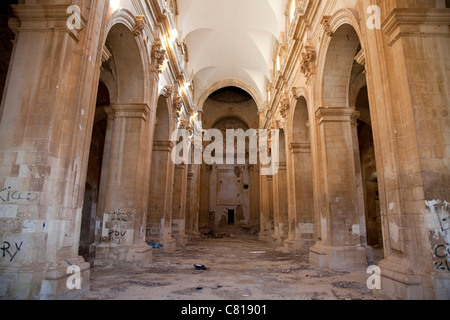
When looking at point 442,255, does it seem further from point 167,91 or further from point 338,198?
point 167,91

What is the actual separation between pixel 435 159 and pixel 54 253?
21.3 ft

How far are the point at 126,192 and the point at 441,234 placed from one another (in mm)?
8024

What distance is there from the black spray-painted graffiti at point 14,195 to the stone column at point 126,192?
4348 mm

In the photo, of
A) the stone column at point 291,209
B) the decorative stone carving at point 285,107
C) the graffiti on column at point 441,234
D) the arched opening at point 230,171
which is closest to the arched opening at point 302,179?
the stone column at point 291,209

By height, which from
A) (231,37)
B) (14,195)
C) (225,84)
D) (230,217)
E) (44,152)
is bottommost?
(230,217)

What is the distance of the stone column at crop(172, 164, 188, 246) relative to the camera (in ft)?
52.0

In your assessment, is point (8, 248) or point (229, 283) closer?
point (8, 248)

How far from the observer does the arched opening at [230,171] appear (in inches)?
1091

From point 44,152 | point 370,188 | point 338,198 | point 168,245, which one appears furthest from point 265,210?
point 44,152

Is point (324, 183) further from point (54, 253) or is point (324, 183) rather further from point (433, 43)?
point (54, 253)

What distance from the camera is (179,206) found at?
1661 centimetres

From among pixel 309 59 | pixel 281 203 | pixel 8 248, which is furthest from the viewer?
pixel 281 203

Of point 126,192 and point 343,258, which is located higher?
point 126,192
